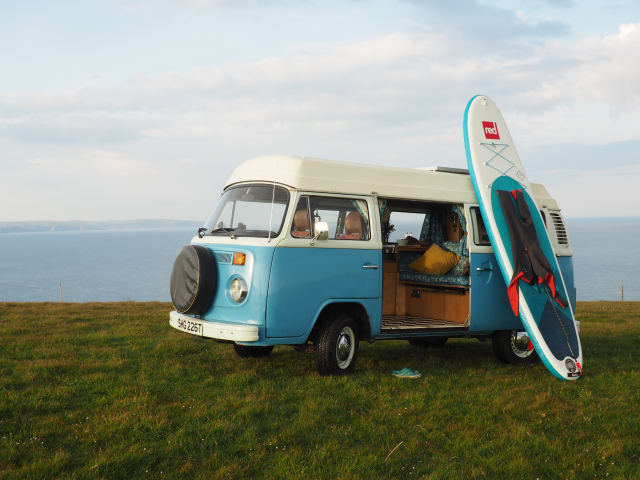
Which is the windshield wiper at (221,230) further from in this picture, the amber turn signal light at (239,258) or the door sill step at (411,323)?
the door sill step at (411,323)

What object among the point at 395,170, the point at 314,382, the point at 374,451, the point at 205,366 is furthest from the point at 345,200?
the point at 374,451

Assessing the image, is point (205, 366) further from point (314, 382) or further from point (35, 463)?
point (35, 463)

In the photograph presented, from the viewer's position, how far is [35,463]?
4.72m

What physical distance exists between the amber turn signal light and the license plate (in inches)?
34.3

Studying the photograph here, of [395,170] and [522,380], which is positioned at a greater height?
[395,170]

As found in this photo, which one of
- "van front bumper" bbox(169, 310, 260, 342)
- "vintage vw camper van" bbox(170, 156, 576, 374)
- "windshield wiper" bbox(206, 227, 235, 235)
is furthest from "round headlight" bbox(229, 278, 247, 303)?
"windshield wiper" bbox(206, 227, 235, 235)

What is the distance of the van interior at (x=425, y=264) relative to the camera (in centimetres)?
925

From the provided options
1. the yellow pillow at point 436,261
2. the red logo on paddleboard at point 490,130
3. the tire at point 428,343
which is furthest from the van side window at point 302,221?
the tire at point 428,343

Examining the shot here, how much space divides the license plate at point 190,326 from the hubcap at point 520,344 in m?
4.94

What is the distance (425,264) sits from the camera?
9547 mm

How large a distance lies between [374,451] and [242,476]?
1228 mm

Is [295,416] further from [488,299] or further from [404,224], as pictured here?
[404,224]

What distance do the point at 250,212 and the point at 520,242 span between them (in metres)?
4.02

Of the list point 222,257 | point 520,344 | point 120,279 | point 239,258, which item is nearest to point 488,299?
point 520,344
